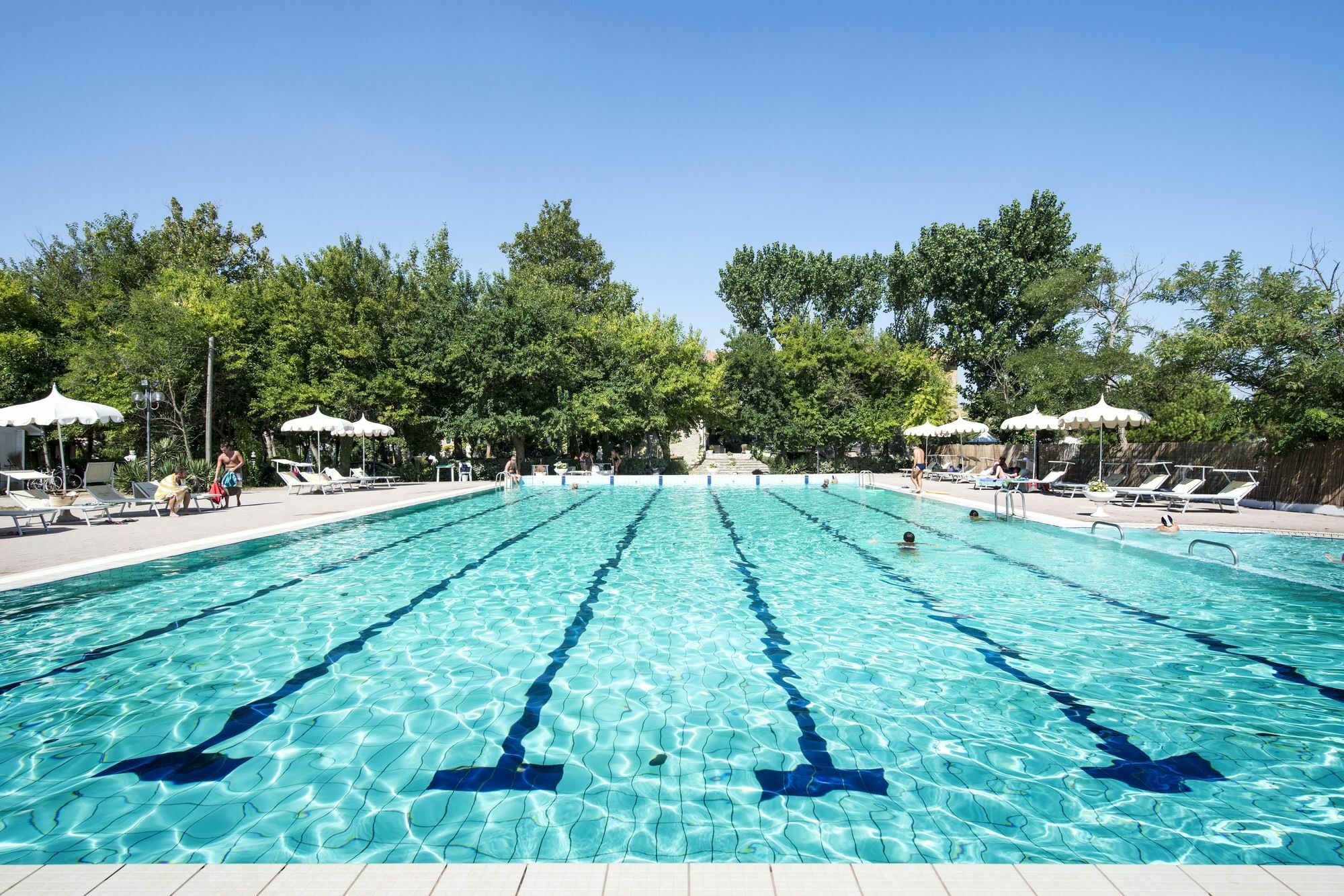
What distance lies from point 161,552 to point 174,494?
16.9 feet

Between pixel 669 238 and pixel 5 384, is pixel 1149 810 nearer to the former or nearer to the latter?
pixel 669 238

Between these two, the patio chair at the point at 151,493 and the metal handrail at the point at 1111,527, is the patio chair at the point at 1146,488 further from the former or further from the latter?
the patio chair at the point at 151,493

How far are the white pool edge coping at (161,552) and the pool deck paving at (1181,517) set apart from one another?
12.9 m

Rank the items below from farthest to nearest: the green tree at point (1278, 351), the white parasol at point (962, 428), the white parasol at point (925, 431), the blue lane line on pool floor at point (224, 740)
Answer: the white parasol at point (925, 431), the white parasol at point (962, 428), the green tree at point (1278, 351), the blue lane line on pool floor at point (224, 740)

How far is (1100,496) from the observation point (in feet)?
43.3

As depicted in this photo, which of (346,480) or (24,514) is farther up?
(346,480)

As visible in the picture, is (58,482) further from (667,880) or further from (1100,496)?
(1100,496)

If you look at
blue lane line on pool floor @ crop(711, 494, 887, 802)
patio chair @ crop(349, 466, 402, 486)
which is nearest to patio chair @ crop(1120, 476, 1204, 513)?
blue lane line on pool floor @ crop(711, 494, 887, 802)

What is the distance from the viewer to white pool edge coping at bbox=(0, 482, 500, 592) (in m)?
6.75

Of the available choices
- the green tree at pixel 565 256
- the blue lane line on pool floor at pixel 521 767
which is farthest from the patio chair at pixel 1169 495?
the green tree at pixel 565 256

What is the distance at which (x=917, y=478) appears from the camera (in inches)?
707

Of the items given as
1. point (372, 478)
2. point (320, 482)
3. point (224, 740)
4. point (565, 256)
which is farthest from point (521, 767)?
point (565, 256)

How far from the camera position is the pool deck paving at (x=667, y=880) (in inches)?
76.6

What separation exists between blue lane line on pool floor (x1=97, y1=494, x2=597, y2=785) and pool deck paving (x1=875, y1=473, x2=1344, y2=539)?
427 inches
